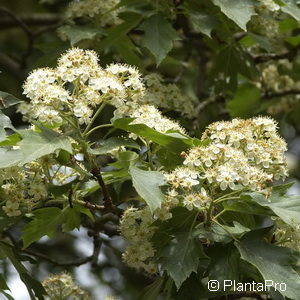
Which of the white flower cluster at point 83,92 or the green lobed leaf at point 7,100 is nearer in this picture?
the white flower cluster at point 83,92

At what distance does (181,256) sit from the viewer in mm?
3543

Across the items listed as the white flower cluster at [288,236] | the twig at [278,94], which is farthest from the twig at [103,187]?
the twig at [278,94]

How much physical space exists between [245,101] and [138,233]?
289 cm

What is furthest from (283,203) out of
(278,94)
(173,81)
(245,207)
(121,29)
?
(278,94)

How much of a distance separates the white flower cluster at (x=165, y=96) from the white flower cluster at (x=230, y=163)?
1135 millimetres

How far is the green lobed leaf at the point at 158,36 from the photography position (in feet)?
15.3

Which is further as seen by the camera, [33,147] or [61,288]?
[61,288]

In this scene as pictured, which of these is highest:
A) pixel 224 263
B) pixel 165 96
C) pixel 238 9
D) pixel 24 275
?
pixel 238 9

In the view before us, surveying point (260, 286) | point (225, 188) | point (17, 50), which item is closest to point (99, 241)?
point (260, 286)

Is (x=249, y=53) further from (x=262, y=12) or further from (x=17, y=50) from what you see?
(x=17, y=50)

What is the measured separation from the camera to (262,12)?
5012 mm

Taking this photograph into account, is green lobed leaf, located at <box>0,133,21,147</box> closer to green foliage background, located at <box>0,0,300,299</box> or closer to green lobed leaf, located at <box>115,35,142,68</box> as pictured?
green foliage background, located at <box>0,0,300,299</box>

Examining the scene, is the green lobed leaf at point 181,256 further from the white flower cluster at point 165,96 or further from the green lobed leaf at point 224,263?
the white flower cluster at point 165,96

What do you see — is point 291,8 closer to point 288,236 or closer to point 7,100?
point 288,236
